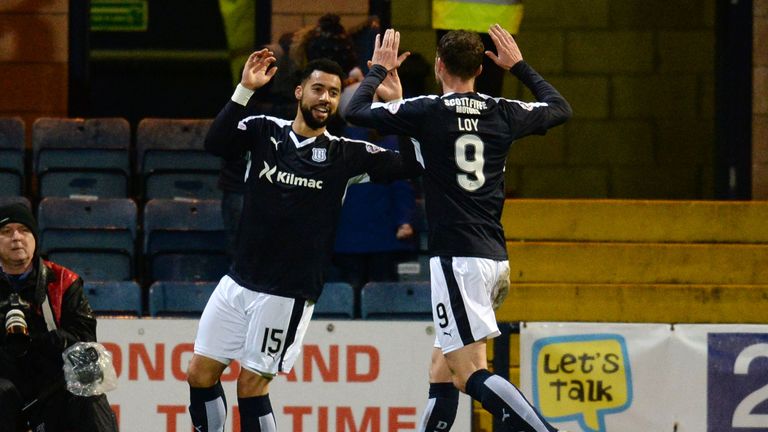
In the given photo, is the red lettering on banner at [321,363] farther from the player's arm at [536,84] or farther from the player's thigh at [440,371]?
the player's arm at [536,84]

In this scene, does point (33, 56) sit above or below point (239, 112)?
above

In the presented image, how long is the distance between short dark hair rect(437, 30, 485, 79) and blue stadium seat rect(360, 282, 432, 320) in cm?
262

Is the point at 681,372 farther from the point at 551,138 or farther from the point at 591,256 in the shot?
the point at 551,138

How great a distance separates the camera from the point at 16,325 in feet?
22.7

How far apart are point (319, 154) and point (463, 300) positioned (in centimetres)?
109

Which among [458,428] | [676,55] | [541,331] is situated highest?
[676,55]

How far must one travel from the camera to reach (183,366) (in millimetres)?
8578

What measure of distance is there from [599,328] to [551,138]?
5265mm

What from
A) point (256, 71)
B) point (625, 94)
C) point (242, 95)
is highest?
point (625, 94)

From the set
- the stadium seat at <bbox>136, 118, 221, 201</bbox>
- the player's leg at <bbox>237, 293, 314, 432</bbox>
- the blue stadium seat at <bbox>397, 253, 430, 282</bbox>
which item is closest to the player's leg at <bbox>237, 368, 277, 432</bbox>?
the player's leg at <bbox>237, 293, 314, 432</bbox>

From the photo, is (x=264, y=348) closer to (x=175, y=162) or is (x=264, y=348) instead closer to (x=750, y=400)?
(x=750, y=400)

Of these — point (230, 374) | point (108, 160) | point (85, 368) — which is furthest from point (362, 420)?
point (108, 160)

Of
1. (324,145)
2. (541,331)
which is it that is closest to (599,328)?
(541,331)

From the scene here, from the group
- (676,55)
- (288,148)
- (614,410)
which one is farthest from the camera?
(676,55)
